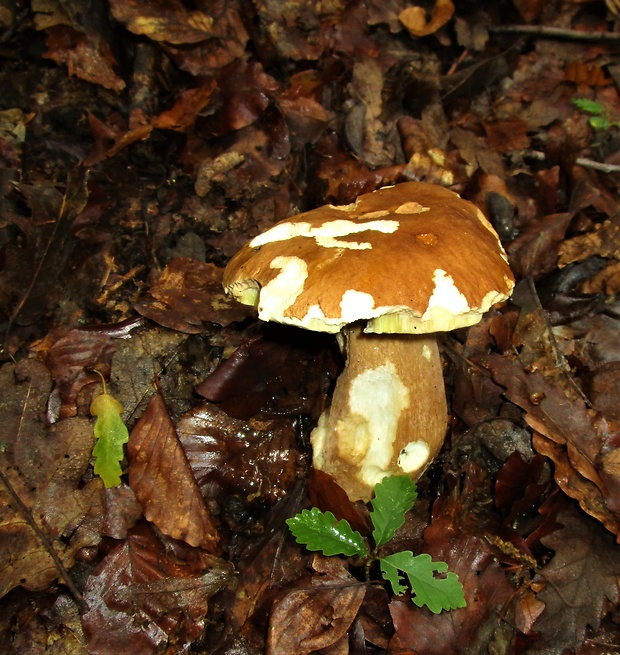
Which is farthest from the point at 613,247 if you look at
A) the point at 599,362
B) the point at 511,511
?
the point at 511,511

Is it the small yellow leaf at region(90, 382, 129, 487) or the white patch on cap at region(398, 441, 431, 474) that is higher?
the small yellow leaf at region(90, 382, 129, 487)

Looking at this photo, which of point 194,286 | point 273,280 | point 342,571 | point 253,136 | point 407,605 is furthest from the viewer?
point 253,136

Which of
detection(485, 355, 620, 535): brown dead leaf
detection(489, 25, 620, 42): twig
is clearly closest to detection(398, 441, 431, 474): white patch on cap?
detection(485, 355, 620, 535): brown dead leaf

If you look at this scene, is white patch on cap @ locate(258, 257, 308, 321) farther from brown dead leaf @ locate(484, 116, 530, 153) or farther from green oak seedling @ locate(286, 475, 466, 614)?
brown dead leaf @ locate(484, 116, 530, 153)

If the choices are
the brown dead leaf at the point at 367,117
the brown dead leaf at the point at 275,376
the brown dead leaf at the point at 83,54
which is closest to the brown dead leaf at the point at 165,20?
the brown dead leaf at the point at 83,54

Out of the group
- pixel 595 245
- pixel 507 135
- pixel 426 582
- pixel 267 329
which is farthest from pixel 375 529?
pixel 507 135

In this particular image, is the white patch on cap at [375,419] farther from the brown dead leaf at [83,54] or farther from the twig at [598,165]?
the brown dead leaf at [83,54]

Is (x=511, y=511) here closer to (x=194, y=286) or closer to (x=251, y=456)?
(x=251, y=456)
